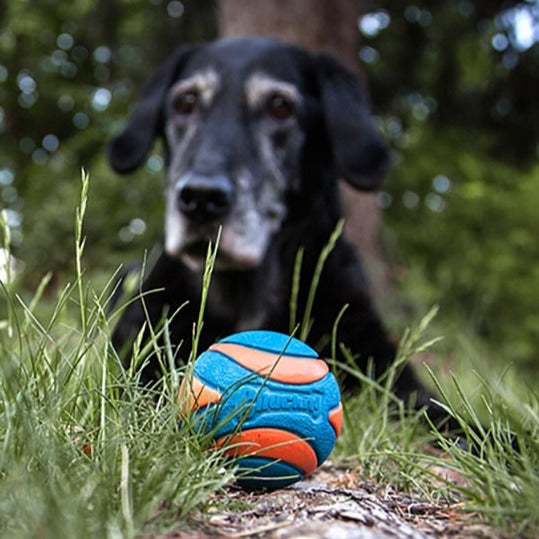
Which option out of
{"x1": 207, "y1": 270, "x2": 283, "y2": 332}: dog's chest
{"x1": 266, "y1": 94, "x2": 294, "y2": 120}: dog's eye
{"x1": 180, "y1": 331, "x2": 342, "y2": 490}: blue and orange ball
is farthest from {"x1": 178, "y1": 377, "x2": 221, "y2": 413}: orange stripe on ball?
{"x1": 266, "y1": 94, "x2": 294, "y2": 120}: dog's eye

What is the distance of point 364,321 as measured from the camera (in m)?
3.05

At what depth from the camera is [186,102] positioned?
3562 millimetres

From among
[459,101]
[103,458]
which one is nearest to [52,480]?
[103,458]

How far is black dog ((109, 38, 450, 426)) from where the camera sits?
3.09 m

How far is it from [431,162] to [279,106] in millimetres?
5449

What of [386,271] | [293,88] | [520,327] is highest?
[293,88]

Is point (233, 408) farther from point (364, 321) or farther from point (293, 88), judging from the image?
point (293, 88)

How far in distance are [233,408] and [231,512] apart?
29 cm

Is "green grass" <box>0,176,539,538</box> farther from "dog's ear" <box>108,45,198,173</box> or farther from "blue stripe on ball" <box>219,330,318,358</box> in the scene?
"dog's ear" <box>108,45,198,173</box>

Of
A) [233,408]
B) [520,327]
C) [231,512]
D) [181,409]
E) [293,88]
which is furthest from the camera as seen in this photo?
[520,327]

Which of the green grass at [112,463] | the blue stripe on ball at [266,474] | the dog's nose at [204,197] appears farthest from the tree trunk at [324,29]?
the green grass at [112,463]

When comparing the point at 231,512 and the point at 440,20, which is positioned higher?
the point at 440,20

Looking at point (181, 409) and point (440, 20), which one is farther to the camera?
point (440, 20)

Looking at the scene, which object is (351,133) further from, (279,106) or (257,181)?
(257,181)
